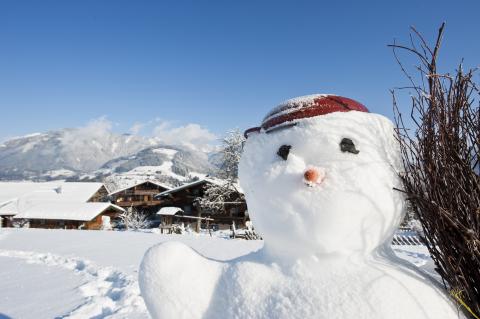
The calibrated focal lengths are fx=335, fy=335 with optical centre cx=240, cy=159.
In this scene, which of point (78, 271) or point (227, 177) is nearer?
point (78, 271)

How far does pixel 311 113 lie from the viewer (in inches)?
62.3

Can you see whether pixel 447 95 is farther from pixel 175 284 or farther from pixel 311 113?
pixel 175 284

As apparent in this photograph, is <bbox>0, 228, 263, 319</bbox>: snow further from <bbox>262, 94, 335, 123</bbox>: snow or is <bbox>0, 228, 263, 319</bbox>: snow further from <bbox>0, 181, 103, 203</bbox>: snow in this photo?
<bbox>0, 181, 103, 203</bbox>: snow

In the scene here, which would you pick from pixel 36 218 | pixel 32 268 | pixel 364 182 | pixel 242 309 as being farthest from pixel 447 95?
pixel 36 218

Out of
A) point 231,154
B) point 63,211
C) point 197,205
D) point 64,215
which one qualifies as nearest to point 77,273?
point 231,154

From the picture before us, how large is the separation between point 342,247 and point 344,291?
0.19 m

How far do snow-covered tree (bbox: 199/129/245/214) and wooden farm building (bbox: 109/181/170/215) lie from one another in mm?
12049

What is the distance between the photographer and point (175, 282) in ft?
5.50

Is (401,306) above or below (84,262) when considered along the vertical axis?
above

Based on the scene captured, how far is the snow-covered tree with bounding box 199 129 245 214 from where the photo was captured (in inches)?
874

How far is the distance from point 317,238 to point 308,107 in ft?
2.00

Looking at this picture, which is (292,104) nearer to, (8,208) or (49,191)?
(8,208)

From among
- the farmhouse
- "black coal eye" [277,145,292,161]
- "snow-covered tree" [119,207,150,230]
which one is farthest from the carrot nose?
"snow-covered tree" [119,207,150,230]

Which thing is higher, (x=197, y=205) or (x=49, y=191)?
(x=49, y=191)
